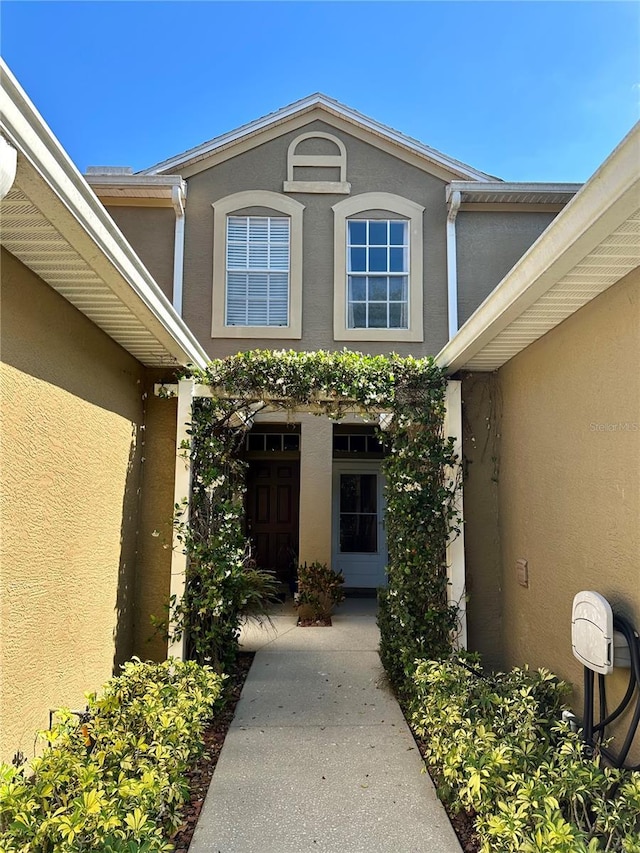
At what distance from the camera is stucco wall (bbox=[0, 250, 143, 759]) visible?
9.11ft

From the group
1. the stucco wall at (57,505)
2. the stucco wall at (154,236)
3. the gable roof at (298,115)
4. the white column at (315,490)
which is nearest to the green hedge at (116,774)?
the stucco wall at (57,505)

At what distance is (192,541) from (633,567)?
3248mm

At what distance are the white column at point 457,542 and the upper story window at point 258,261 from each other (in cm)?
302

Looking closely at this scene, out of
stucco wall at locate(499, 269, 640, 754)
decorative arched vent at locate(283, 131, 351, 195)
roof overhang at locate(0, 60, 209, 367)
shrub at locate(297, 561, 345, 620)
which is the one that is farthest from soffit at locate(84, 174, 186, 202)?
shrub at locate(297, 561, 345, 620)

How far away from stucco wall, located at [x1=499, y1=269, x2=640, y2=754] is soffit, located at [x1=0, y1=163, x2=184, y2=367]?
2874mm

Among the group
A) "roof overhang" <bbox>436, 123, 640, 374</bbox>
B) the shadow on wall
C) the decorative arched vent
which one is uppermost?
the decorative arched vent

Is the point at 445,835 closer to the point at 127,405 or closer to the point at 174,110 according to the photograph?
the point at 127,405

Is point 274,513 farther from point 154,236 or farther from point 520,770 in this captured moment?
point 520,770

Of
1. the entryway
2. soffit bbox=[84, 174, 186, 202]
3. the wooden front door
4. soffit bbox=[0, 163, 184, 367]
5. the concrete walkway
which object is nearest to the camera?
soffit bbox=[0, 163, 184, 367]

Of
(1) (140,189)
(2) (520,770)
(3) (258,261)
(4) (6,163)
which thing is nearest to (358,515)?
(3) (258,261)

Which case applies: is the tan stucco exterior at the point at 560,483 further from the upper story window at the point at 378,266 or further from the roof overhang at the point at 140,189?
the roof overhang at the point at 140,189

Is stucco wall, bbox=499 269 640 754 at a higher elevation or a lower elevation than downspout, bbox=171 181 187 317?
lower

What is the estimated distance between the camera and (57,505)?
129 inches

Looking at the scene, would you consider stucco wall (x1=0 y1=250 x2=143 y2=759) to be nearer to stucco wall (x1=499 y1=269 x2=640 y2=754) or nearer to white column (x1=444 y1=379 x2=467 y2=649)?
white column (x1=444 y1=379 x2=467 y2=649)
